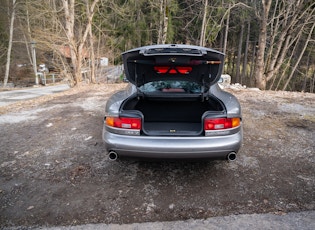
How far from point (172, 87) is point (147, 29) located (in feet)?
44.3

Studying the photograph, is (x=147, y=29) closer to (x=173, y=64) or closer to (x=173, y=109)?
(x=173, y=109)

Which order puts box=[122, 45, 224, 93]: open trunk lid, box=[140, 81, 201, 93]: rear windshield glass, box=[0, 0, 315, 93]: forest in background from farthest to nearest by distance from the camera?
1. box=[0, 0, 315, 93]: forest in background
2. box=[140, 81, 201, 93]: rear windshield glass
3. box=[122, 45, 224, 93]: open trunk lid

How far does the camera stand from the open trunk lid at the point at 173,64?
8.53 feet

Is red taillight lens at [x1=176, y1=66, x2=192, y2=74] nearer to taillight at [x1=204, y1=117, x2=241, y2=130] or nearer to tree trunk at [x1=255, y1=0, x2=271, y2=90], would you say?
taillight at [x1=204, y1=117, x2=241, y2=130]

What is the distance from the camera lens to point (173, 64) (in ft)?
9.45

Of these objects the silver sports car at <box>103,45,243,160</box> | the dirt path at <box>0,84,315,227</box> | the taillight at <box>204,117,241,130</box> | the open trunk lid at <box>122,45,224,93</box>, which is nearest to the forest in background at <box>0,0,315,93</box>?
the dirt path at <box>0,84,315,227</box>

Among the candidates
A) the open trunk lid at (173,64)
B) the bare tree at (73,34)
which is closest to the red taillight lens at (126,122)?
the open trunk lid at (173,64)

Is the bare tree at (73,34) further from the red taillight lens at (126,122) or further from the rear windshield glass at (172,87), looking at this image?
the red taillight lens at (126,122)

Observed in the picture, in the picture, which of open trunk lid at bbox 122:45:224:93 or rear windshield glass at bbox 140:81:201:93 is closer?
open trunk lid at bbox 122:45:224:93

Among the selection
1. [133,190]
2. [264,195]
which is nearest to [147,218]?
[133,190]

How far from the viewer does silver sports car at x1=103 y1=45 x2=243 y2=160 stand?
2.25 meters

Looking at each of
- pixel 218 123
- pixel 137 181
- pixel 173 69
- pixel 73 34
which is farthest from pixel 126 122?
pixel 73 34

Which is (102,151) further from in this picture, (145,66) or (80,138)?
(145,66)

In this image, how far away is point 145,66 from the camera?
121 inches
